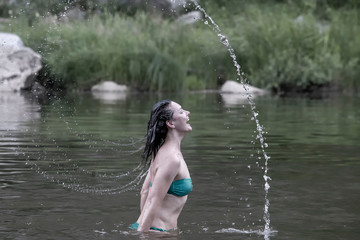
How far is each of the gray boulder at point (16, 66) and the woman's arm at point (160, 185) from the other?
23.0m

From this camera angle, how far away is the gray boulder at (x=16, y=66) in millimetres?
28984

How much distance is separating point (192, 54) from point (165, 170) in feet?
76.5

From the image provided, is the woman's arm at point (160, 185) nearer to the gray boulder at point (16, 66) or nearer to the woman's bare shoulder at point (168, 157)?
the woman's bare shoulder at point (168, 157)

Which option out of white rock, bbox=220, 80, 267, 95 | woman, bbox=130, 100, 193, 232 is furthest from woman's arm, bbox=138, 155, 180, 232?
white rock, bbox=220, 80, 267, 95

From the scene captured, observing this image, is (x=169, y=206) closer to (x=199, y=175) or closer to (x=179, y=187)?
(x=179, y=187)

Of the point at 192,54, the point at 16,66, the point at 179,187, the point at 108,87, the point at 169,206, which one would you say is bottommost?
the point at 169,206

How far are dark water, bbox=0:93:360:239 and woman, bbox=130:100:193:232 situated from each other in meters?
0.22

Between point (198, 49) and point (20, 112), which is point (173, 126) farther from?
point (198, 49)

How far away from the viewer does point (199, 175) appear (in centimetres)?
1062

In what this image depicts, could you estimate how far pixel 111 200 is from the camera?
9.07 meters

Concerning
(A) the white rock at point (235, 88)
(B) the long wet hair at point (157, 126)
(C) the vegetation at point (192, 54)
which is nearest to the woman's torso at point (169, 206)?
(B) the long wet hair at point (157, 126)

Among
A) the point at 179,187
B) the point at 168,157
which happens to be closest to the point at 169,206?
the point at 179,187

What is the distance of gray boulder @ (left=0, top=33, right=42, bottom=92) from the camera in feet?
95.1

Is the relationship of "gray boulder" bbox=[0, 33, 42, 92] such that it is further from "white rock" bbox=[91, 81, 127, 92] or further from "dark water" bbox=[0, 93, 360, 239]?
"dark water" bbox=[0, 93, 360, 239]
